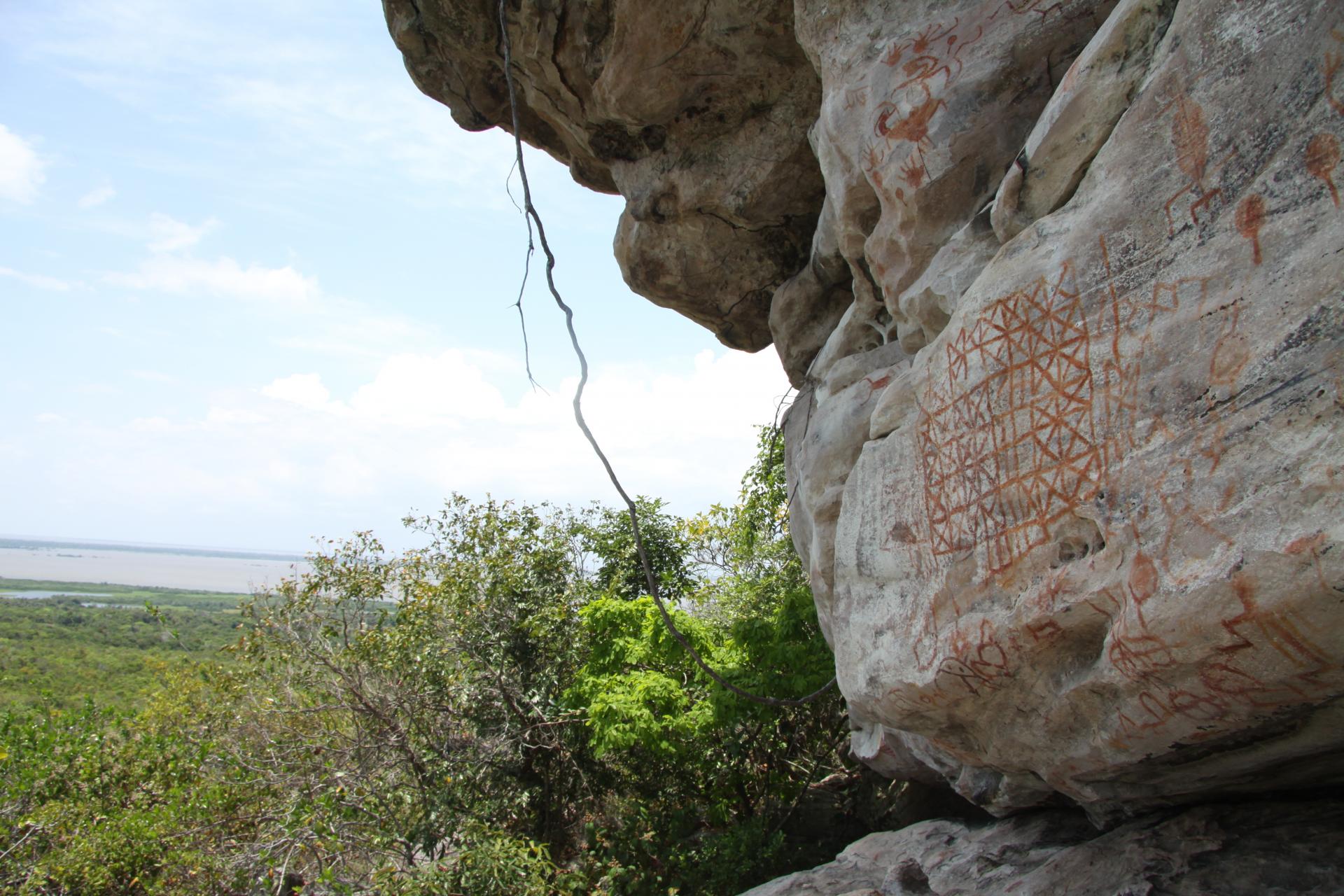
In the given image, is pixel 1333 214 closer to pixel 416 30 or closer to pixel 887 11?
pixel 887 11

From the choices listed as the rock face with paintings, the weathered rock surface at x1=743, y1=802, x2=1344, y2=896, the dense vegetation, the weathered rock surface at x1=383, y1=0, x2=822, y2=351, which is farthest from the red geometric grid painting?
the dense vegetation

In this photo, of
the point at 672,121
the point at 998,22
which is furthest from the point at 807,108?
the point at 998,22

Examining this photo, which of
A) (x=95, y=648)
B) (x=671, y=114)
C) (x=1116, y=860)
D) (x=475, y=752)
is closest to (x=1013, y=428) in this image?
(x=1116, y=860)

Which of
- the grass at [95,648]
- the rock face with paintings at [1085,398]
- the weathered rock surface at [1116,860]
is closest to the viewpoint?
the rock face with paintings at [1085,398]

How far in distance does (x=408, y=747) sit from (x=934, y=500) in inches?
307

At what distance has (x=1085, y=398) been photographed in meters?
3.49

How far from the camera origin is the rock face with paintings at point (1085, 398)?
2.84 m

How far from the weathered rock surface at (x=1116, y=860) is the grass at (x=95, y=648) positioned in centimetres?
892

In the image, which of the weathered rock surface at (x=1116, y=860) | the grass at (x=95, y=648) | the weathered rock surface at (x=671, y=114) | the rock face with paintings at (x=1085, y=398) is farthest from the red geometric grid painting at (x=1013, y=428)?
the grass at (x=95, y=648)

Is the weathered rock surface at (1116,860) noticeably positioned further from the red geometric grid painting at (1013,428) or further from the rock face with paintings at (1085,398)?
the red geometric grid painting at (1013,428)

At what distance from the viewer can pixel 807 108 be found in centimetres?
731

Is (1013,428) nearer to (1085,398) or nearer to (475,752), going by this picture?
(1085,398)

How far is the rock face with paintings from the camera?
284 cm

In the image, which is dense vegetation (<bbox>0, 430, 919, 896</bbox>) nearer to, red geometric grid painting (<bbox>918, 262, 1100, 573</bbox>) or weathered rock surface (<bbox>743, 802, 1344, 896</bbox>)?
weathered rock surface (<bbox>743, 802, 1344, 896</bbox>)
